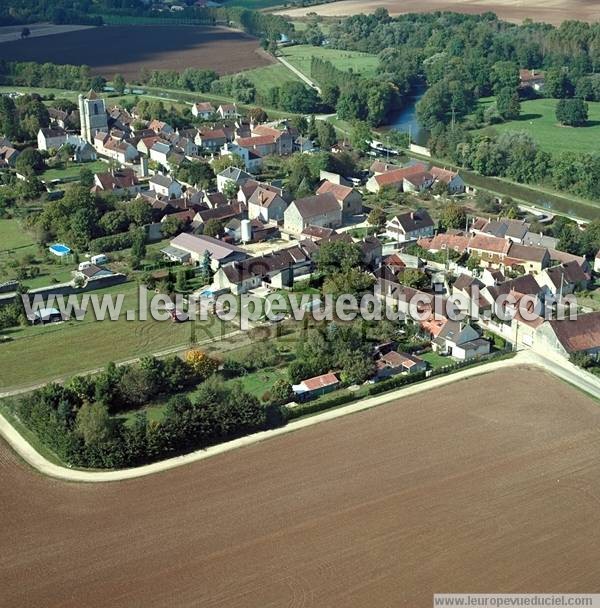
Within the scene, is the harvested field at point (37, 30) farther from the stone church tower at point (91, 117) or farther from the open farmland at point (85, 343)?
the open farmland at point (85, 343)

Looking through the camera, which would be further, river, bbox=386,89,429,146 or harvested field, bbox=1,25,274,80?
harvested field, bbox=1,25,274,80

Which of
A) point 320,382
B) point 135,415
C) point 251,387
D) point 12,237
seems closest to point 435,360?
point 320,382

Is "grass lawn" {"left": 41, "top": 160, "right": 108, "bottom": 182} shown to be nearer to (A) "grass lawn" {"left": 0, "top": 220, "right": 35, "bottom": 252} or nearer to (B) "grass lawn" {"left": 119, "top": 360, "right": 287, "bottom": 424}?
(A) "grass lawn" {"left": 0, "top": 220, "right": 35, "bottom": 252}

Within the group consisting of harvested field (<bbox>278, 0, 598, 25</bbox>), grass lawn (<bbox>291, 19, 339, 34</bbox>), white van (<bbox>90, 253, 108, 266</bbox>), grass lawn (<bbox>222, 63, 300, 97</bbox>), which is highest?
harvested field (<bbox>278, 0, 598, 25</bbox>)

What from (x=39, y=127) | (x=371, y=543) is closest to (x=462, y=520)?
(x=371, y=543)

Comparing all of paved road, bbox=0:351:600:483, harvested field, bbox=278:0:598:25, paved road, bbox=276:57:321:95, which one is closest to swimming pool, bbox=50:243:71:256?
paved road, bbox=0:351:600:483

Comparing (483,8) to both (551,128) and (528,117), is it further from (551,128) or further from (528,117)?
(551,128)

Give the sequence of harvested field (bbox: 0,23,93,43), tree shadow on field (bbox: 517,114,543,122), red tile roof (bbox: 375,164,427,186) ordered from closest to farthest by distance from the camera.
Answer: red tile roof (bbox: 375,164,427,186)
tree shadow on field (bbox: 517,114,543,122)
harvested field (bbox: 0,23,93,43)
